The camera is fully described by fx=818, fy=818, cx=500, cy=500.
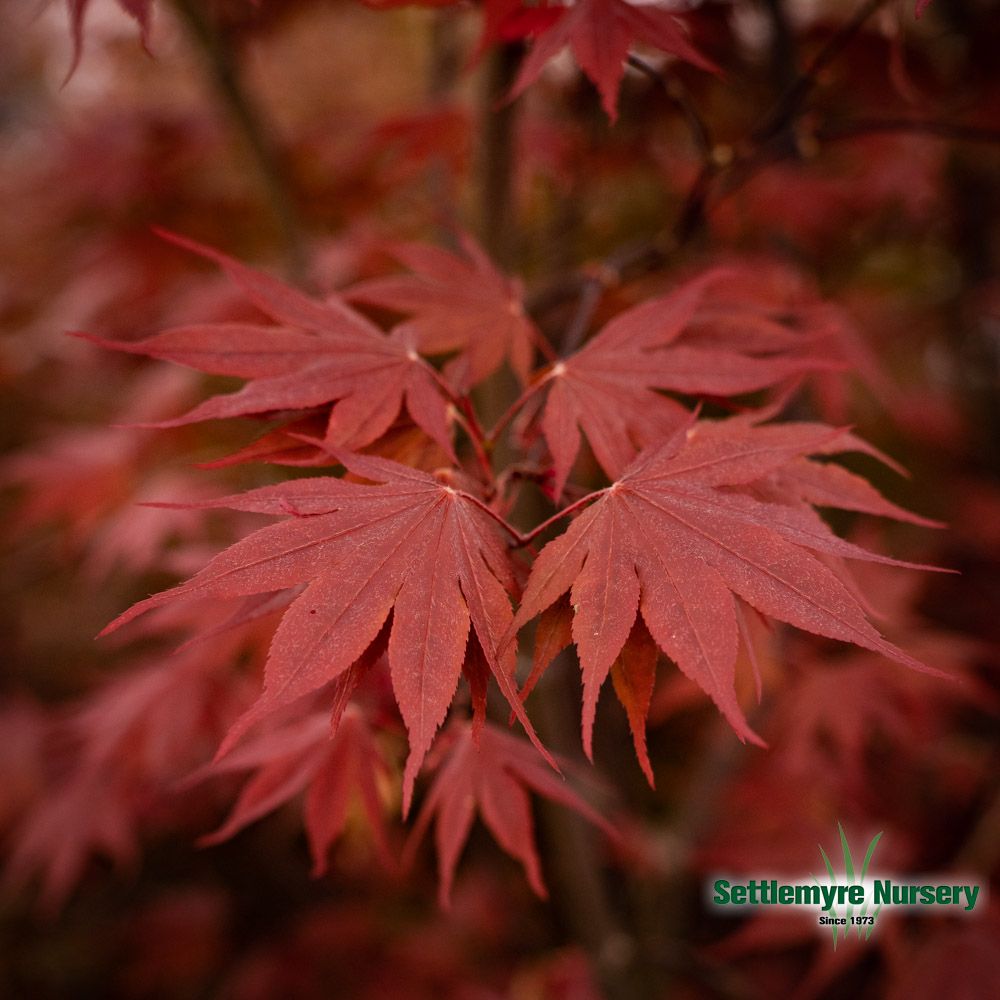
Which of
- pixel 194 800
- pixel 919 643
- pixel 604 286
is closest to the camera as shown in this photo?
pixel 604 286

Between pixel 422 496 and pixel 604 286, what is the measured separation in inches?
19.9

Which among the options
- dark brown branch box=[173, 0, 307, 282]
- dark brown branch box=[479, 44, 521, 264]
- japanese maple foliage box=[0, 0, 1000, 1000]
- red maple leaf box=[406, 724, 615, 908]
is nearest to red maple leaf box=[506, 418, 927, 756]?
japanese maple foliage box=[0, 0, 1000, 1000]

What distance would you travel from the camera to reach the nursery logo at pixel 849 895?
44.8 inches

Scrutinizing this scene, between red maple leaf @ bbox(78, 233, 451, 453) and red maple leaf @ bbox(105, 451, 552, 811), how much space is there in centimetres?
8

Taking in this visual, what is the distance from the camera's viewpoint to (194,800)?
177 cm

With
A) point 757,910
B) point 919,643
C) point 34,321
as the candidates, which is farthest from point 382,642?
point 34,321

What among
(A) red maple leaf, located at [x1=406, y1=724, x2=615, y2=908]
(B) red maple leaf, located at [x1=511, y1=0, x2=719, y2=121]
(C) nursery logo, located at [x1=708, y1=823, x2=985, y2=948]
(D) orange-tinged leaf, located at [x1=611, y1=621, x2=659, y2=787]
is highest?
(B) red maple leaf, located at [x1=511, y1=0, x2=719, y2=121]

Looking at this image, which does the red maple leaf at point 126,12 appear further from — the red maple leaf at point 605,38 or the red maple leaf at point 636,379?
the red maple leaf at point 636,379

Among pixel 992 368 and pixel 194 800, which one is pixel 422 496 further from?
pixel 992 368

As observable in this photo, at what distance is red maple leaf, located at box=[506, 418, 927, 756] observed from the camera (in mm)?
485

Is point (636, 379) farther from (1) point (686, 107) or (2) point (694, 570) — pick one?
(1) point (686, 107)

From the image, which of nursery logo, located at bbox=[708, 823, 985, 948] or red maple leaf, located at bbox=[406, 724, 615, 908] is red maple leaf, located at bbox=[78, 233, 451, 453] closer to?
red maple leaf, located at bbox=[406, 724, 615, 908]

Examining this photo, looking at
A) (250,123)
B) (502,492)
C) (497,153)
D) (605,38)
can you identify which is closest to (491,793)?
(502,492)

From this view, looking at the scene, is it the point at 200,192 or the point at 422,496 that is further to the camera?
the point at 200,192
